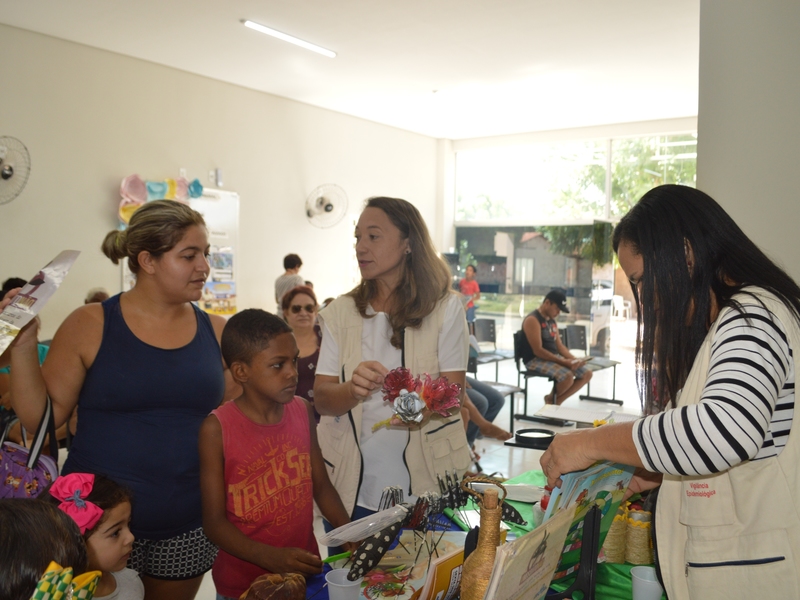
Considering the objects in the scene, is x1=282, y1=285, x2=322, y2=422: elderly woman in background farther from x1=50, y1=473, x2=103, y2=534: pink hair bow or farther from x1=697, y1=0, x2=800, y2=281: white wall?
x1=50, y1=473, x2=103, y2=534: pink hair bow

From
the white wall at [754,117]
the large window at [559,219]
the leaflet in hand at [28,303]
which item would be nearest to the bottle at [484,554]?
the leaflet in hand at [28,303]

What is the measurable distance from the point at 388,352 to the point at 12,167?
5262 millimetres

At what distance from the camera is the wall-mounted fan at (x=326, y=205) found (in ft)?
30.0

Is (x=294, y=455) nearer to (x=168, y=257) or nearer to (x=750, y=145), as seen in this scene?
(x=168, y=257)

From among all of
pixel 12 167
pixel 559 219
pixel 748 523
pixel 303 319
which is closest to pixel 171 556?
pixel 748 523

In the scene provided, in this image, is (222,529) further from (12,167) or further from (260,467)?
(12,167)

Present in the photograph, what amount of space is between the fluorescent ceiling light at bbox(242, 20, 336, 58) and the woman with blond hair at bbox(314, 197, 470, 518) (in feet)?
15.2

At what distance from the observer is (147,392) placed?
179cm

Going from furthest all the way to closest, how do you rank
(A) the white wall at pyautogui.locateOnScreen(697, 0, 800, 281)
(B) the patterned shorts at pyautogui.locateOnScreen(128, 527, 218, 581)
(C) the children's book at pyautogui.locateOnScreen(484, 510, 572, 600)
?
(A) the white wall at pyautogui.locateOnScreen(697, 0, 800, 281) → (B) the patterned shorts at pyautogui.locateOnScreen(128, 527, 218, 581) → (C) the children's book at pyautogui.locateOnScreen(484, 510, 572, 600)

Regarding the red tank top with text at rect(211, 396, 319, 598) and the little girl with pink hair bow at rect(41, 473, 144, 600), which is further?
the red tank top with text at rect(211, 396, 319, 598)

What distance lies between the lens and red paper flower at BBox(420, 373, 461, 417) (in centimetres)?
168

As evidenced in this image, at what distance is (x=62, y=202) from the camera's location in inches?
250

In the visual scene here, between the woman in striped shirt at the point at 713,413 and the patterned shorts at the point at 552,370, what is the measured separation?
6052 mm

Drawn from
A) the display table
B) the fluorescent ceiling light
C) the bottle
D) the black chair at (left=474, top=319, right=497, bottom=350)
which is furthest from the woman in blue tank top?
the black chair at (left=474, top=319, right=497, bottom=350)
